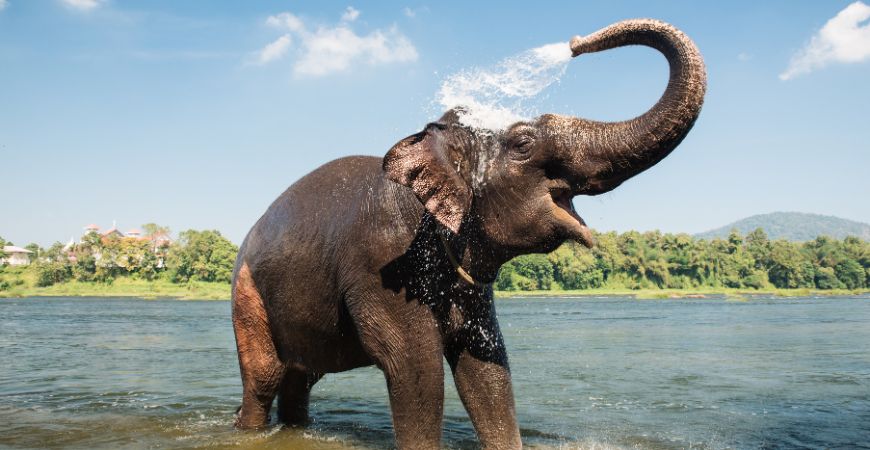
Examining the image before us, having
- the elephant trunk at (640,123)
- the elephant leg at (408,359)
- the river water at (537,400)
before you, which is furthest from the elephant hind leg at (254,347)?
the elephant trunk at (640,123)

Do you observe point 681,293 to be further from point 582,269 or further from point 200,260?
point 200,260

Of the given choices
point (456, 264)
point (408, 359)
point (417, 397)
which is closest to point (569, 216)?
point (456, 264)

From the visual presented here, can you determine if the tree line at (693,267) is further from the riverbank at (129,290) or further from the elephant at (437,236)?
the elephant at (437,236)

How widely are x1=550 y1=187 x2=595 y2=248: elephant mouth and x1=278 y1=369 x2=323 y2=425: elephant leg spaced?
317cm

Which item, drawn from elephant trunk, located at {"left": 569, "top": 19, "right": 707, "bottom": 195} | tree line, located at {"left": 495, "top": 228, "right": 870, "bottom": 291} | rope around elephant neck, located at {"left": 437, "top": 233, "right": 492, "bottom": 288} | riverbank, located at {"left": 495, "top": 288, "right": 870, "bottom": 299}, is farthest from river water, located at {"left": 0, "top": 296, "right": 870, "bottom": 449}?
tree line, located at {"left": 495, "top": 228, "right": 870, "bottom": 291}

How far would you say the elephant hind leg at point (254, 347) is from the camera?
566 centimetres

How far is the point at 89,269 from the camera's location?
9331cm

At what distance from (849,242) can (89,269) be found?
4522 inches

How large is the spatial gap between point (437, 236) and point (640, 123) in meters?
1.37

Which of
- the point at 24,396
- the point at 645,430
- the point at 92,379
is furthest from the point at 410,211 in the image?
the point at 92,379

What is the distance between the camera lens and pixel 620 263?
102750 mm

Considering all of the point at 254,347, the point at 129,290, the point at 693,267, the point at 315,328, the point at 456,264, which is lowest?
the point at 129,290

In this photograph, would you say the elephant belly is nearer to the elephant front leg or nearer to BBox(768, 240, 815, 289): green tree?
the elephant front leg

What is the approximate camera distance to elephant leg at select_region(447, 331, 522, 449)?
488 centimetres
